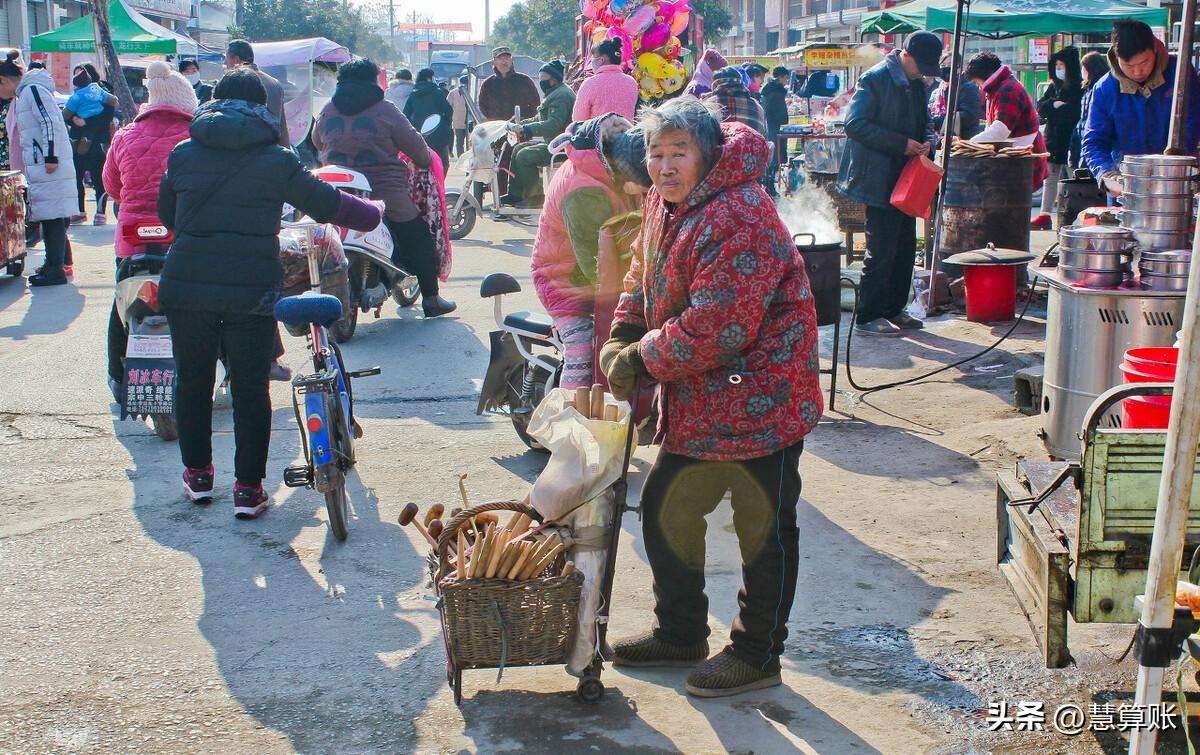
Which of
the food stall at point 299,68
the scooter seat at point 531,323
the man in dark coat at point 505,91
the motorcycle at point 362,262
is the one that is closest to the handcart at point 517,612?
the scooter seat at point 531,323

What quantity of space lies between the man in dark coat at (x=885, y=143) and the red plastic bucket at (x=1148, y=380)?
4.48m

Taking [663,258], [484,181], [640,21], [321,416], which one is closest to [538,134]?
Answer: [484,181]

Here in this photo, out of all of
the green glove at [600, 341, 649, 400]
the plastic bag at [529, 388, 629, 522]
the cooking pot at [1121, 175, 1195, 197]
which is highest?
the cooking pot at [1121, 175, 1195, 197]

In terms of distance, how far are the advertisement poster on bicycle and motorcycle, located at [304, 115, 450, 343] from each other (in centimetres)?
253

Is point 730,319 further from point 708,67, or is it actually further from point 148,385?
point 708,67

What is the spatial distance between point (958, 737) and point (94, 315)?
346 inches

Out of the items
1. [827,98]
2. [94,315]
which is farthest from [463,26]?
[94,315]

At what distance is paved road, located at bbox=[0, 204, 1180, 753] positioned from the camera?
12.7ft

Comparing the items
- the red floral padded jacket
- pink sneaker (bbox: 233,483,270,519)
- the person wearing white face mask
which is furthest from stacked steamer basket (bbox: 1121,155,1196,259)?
the person wearing white face mask

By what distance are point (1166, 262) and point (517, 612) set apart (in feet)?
11.9

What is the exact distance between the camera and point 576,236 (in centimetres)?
561

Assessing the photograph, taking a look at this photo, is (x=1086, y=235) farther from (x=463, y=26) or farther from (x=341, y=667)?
(x=463, y=26)

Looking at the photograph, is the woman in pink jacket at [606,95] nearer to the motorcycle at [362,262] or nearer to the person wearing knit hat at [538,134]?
the motorcycle at [362,262]

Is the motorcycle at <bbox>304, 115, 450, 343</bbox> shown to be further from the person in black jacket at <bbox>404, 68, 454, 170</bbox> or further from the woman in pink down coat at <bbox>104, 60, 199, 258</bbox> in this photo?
the person in black jacket at <bbox>404, 68, 454, 170</bbox>
